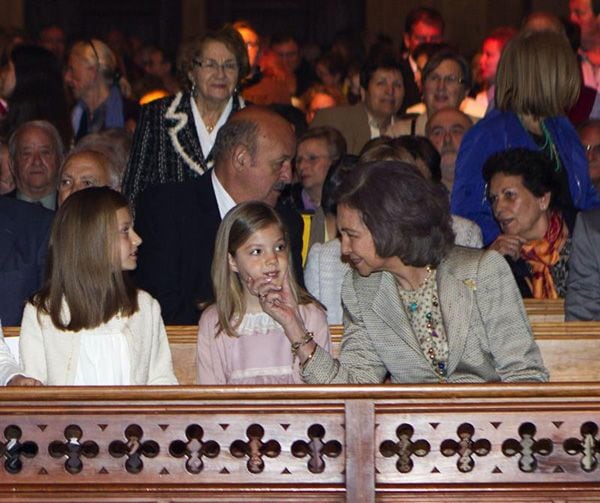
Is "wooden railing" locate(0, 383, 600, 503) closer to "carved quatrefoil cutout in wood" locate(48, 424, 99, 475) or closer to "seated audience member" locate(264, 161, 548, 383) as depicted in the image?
"carved quatrefoil cutout in wood" locate(48, 424, 99, 475)

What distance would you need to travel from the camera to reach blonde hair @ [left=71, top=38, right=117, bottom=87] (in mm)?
10438

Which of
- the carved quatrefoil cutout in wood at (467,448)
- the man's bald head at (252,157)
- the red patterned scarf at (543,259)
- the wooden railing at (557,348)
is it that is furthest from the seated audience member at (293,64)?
the carved quatrefoil cutout in wood at (467,448)

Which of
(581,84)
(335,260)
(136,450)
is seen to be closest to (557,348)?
(335,260)

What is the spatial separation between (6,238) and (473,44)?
10.5m

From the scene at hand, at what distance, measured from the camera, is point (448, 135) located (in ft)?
29.6

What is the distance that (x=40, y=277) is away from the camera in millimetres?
6648

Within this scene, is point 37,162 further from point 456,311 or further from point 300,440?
point 300,440

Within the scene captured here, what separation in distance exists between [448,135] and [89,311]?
3.61 metres

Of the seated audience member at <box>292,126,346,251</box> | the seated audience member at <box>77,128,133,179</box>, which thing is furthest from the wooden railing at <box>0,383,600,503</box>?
the seated audience member at <box>292,126,346,251</box>

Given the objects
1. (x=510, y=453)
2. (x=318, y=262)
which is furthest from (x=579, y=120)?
(x=510, y=453)

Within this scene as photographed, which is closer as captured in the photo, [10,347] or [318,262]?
[10,347]

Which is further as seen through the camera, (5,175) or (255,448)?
(5,175)

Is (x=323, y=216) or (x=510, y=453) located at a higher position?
(x=323, y=216)

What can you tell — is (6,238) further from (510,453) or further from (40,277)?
(510,453)
